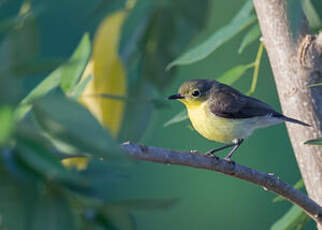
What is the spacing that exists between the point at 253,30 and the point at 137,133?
460 mm

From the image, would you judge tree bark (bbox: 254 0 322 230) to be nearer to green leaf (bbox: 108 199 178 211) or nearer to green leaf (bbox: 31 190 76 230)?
green leaf (bbox: 108 199 178 211)

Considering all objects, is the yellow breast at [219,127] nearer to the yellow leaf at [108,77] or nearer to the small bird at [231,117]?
the small bird at [231,117]

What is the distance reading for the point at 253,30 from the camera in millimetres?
1423

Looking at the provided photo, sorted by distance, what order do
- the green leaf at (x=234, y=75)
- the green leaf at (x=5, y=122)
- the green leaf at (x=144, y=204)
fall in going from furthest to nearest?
the green leaf at (x=234, y=75), the green leaf at (x=144, y=204), the green leaf at (x=5, y=122)

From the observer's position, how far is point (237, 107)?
2.00 metres

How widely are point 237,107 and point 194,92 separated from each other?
25 cm

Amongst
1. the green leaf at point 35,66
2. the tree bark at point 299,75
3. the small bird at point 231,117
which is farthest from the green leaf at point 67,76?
the small bird at point 231,117

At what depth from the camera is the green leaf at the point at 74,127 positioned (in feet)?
1.44

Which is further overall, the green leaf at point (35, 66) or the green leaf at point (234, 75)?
the green leaf at point (234, 75)

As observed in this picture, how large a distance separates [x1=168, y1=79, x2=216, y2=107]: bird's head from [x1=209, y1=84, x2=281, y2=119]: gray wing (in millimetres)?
70

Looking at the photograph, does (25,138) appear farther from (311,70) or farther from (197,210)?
(197,210)

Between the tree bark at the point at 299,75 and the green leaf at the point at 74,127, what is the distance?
84cm

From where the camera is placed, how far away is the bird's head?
7.17 feet

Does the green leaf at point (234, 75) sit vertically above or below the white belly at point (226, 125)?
above
